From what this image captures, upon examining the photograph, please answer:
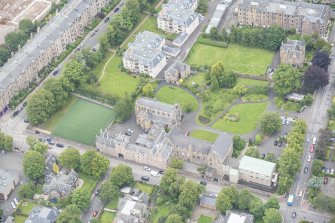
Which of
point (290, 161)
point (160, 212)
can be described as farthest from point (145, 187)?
point (290, 161)

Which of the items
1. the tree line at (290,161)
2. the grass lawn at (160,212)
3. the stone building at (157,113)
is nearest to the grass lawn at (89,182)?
the grass lawn at (160,212)

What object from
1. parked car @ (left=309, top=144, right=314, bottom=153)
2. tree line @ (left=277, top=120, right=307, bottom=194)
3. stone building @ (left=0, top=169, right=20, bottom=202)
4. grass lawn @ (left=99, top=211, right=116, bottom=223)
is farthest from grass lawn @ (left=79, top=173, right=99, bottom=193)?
parked car @ (left=309, top=144, right=314, bottom=153)

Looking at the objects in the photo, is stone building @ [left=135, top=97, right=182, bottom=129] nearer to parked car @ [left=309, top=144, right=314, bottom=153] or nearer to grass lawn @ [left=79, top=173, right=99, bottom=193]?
grass lawn @ [left=79, top=173, right=99, bottom=193]

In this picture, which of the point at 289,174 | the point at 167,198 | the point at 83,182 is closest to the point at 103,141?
the point at 83,182

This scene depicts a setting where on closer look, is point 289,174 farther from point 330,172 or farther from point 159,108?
point 159,108

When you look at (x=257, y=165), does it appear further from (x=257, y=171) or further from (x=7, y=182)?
(x=7, y=182)

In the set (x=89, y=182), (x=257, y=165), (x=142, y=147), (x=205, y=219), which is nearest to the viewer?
(x=205, y=219)
